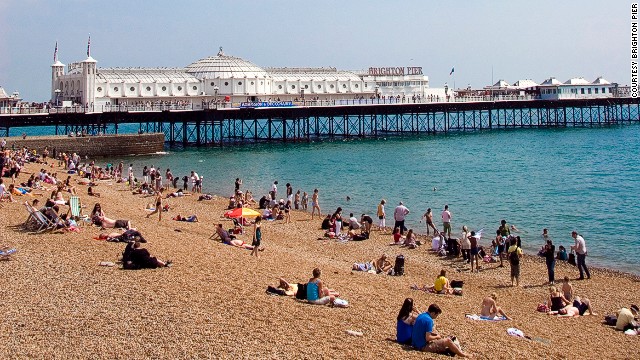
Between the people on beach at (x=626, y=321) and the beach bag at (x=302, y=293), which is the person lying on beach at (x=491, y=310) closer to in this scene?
the people on beach at (x=626, y=321)

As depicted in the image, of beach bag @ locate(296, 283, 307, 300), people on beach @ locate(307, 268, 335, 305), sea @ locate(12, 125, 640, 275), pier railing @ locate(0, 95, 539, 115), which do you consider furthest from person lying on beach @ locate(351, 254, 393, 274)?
pier railing @ locate(0, 95, 539, 115)

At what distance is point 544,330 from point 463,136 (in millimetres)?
65760

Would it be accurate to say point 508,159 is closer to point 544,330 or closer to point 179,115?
point 179,115

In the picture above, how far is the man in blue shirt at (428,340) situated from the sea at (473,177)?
10.8 metres

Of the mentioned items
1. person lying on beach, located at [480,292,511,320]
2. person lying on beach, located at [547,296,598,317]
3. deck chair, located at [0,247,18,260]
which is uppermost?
deck chair, located at [0,247,18,260]

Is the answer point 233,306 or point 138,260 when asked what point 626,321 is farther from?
point 138,260

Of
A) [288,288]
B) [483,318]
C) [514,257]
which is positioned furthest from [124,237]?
[514,257]

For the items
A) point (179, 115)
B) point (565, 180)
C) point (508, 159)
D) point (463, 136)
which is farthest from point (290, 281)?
point (463, 136)

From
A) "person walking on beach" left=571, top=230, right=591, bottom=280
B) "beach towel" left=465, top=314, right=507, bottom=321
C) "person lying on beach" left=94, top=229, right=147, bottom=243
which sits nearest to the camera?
"beach towel" left=465, top=314, right=507, bottom=321

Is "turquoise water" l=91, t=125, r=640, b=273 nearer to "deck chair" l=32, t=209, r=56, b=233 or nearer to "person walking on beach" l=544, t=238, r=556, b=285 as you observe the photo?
"person walking on beach" l=544, t=238, r=556, b=285

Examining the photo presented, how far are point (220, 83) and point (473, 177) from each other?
103ft

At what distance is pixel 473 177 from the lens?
140 ft

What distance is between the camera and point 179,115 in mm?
61438

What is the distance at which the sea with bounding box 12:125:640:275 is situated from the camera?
26.0 metres
